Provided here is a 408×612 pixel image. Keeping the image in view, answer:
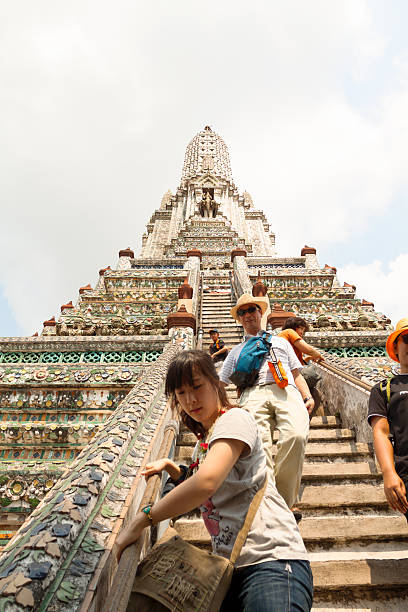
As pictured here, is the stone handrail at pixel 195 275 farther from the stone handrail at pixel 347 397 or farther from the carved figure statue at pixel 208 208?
the carved figure statue at pixel 208 208

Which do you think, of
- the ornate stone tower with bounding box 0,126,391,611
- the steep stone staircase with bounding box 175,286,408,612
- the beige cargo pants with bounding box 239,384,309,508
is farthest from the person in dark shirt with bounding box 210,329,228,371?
the beige cargo pants with bounding box 239,384,309,508

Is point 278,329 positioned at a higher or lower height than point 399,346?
higher

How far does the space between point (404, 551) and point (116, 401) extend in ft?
12.9

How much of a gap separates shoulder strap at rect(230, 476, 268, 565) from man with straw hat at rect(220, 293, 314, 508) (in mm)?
942

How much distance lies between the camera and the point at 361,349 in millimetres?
7383

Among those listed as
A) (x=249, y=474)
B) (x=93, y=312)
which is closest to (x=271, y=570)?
(x=249, y=474)

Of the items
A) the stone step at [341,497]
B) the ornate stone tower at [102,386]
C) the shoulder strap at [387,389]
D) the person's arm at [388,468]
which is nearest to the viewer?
the ornate stone tower at [102,386]

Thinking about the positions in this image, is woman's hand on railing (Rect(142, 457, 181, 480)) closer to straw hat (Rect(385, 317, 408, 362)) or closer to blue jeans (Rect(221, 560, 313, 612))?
blue jeans (Rect(221, 560, 313, 612))

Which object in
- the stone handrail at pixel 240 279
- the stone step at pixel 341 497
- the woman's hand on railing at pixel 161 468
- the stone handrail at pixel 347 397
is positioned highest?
the stone handrail at pixel 240 279

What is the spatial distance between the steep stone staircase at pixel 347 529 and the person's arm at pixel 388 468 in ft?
2.48

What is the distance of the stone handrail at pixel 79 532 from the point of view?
1.33 metres

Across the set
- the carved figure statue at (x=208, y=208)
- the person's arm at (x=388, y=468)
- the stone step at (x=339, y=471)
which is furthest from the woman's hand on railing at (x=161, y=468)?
the carved figure statue at (x=208, y=208)

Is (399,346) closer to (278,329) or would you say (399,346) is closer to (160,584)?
(160,584)

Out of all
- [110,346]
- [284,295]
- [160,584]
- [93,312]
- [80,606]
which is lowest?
[80,606]
